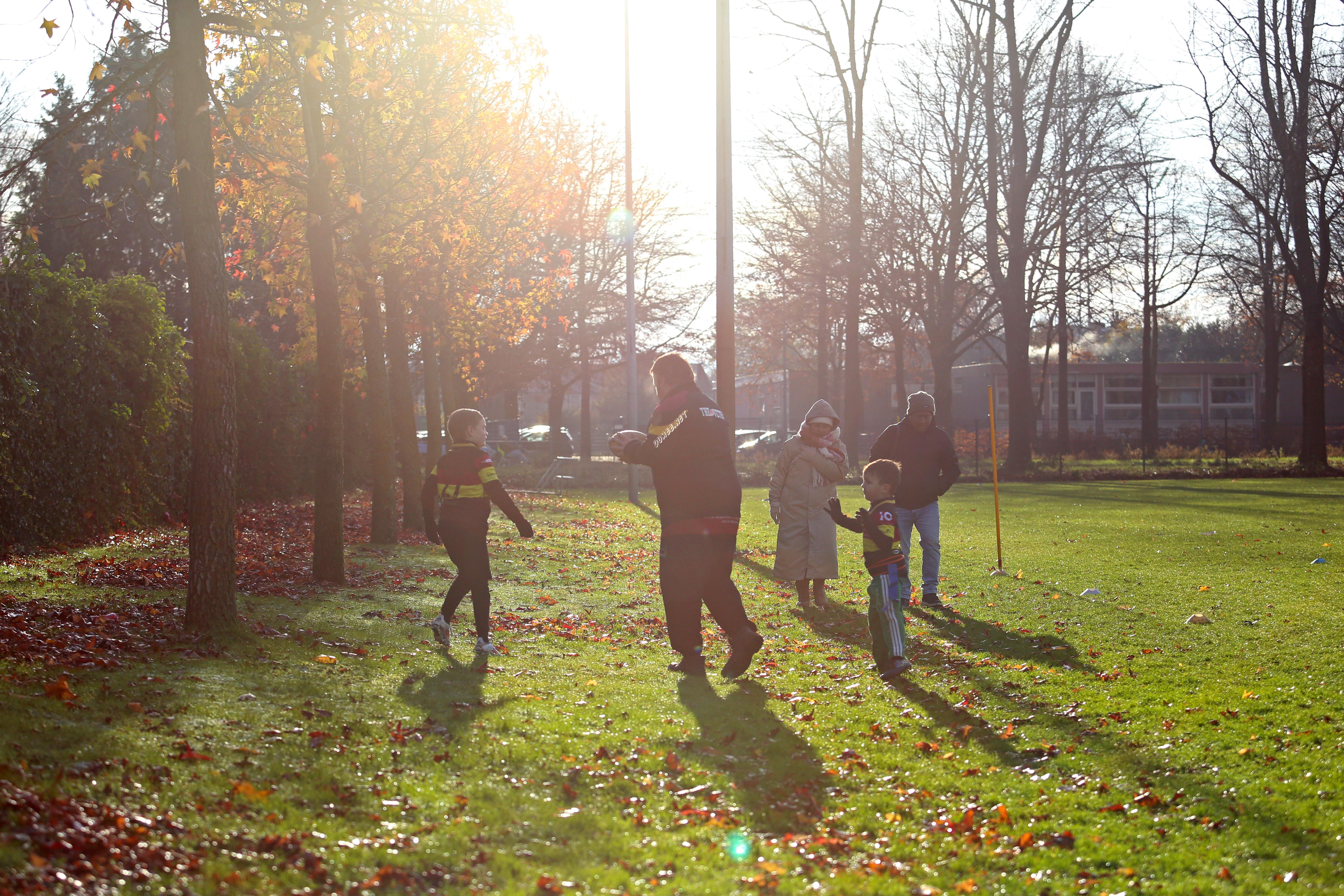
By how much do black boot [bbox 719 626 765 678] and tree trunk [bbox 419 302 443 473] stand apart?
14.6 meters

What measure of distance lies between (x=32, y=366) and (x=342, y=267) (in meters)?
4.23

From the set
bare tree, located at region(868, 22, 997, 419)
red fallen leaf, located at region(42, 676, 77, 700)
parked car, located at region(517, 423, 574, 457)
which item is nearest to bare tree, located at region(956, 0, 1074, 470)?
Answer: bare tree, located at region(868, 22, 997, 419)

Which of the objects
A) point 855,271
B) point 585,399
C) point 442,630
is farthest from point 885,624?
point 585,399

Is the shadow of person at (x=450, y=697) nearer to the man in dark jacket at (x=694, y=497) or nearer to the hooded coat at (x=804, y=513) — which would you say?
the man in dark jacket at (x=694, y=497)

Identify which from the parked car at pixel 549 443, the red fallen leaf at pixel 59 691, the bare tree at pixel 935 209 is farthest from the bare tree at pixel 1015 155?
the red fallen leaf at pixel 59 691

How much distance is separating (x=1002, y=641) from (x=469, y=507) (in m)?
4.33

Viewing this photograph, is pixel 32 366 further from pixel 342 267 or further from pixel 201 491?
pixel 201 491

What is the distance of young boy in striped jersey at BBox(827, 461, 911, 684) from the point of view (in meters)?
7.16

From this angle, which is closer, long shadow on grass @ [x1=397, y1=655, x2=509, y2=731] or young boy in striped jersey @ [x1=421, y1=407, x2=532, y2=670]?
long shadow on grass @ [x1=397, y1=655, x2=509, y2=731]

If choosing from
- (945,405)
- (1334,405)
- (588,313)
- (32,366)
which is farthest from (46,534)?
(1334,405)

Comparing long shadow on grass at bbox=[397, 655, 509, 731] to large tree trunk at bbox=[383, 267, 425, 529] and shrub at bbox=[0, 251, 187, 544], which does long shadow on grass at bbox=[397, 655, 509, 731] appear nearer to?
shrub at bbox=[0, 251, 187, 544]

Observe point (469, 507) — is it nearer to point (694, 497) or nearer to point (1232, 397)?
point (694, 497)

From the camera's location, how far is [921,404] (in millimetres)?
9891

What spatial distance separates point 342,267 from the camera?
1465 cm
